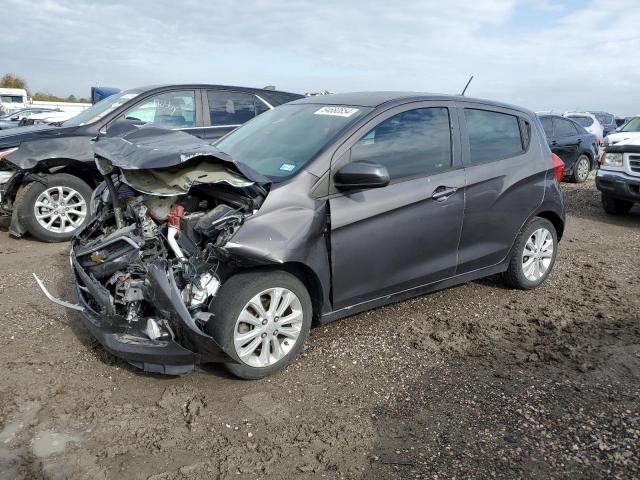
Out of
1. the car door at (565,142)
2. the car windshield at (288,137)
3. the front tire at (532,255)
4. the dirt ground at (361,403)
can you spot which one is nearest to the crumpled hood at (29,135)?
the dirt ground at (361,403)

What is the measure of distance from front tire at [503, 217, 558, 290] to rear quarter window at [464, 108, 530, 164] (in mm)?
724

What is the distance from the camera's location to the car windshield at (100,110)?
22.6ft

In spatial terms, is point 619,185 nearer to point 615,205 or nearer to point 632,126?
point 615,205

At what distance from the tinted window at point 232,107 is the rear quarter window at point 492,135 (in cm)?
382

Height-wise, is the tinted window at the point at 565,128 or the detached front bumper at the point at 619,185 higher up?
the tinted window at the point at 565,128

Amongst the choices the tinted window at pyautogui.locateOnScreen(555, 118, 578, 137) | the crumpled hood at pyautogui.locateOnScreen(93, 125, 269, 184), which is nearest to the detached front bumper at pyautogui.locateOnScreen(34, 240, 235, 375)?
the crumpled hood at pyautogui.locateOnScreen(93, 125, 269, 184)

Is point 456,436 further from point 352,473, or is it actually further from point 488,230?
point 488,230

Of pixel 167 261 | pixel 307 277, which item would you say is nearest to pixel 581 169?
pixel 307 277

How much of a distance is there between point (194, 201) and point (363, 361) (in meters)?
1.58

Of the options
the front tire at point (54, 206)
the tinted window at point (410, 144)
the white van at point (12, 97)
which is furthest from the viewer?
the white van at point (12, 97)

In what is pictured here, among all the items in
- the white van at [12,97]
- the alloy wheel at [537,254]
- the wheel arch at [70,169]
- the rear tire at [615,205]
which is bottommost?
the rear tire at [615,205]

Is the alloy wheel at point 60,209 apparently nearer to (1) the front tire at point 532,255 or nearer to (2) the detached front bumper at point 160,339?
(2) the detached front bumper at point 160,339

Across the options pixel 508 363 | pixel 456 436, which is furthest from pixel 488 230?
pixel 456 436

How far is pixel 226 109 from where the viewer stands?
24.7 feet
